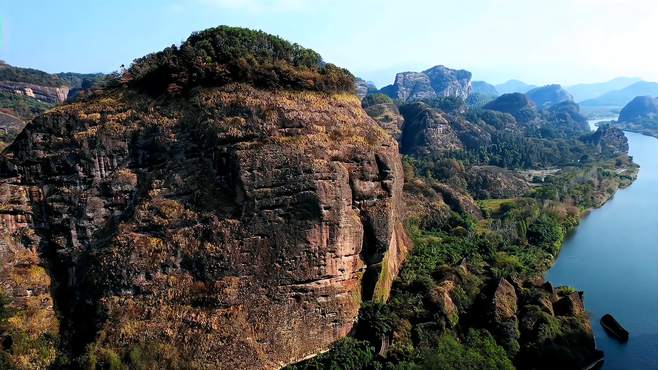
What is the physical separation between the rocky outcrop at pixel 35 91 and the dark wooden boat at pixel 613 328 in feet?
315

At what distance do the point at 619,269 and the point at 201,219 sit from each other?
38.4 meters

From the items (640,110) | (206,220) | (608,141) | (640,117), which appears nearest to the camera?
(206,220)

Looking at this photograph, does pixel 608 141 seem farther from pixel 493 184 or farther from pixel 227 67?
pixel 227 67

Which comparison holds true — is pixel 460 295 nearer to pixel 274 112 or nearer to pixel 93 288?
pixel 274 112

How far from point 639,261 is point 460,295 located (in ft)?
87.0

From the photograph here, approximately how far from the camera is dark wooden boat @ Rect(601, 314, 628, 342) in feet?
103

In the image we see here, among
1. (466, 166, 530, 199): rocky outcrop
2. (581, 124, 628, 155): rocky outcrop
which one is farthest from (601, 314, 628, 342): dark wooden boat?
(581, 124, 628, 155): rocky outcrop

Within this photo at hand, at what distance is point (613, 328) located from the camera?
32.5m

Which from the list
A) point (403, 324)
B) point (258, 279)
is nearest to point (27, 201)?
point (258, 279)

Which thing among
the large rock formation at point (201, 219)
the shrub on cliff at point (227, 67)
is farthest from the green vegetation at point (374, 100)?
the large rock formation at point (201, 219)

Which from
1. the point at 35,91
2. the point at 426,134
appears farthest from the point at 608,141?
the point at 35,91

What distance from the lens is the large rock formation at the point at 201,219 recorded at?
72.0 ft

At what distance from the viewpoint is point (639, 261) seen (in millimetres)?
44906

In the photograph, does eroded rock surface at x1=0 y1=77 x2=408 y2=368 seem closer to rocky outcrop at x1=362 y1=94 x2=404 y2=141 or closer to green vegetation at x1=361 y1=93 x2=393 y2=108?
rocky outcrop at x1=362 y1=94 x2=404 y2=141
